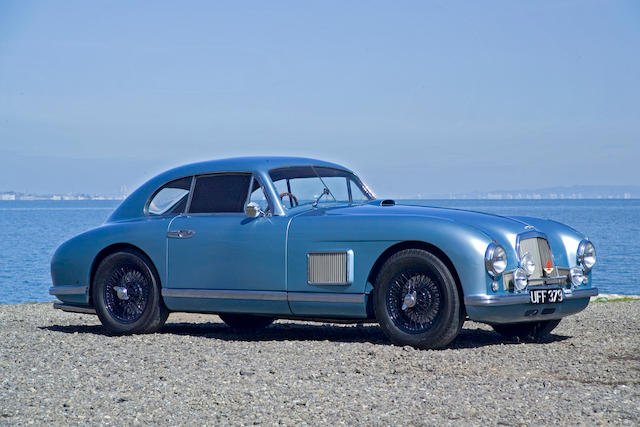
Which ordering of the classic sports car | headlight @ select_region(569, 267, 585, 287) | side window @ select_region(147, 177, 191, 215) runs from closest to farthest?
the classic sports car → headlight @ select_region(569, 267, 585, 287) → side window @ select_region(147, 177, 191, 215)

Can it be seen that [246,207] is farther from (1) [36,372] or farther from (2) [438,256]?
(1) [36,372]

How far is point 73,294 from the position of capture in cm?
966

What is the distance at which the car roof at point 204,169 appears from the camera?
902 centimetres

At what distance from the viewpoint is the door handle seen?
353 inches

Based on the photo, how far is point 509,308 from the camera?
7664 millimetres

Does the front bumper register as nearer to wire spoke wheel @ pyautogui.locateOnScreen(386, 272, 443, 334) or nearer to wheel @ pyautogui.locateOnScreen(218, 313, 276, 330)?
wire spoke wheel @ pyautogui.locateOnScreen(386, 272, 443, 334)

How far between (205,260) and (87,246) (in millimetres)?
1521

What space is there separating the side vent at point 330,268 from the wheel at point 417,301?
1.10 feet

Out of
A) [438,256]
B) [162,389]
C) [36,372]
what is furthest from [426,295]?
[36,372]

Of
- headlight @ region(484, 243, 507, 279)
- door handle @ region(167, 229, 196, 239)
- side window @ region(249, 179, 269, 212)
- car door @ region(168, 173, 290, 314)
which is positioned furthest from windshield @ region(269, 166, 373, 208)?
headlight @ region(484, 243, 507, 279)

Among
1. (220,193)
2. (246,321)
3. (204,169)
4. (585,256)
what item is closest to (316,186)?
(220,193)

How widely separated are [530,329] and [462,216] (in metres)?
1.68

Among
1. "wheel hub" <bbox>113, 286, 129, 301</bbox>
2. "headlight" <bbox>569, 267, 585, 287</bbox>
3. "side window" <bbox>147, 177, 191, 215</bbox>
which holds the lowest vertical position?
"wheel hub" <bbox>113, 286, 129, 301</bbox>

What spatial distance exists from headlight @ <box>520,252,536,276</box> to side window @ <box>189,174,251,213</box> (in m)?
2.74
